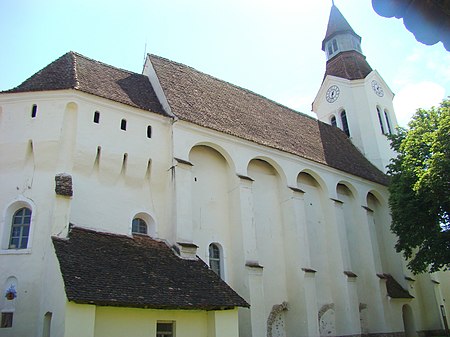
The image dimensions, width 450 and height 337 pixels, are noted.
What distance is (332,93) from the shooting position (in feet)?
115

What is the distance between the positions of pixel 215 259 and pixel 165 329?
18.0 feet

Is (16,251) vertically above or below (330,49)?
below

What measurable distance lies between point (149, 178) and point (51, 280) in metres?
5.84

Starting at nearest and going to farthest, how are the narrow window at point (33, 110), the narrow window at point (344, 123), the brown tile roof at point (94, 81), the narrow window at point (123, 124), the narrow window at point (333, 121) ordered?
1. the narrow window at point (33, 110)
2. the brown tile roof at point (94, 81)
3. the narrow window at point (123, 124)
4. the narrow window at point (344, 123)
5. the narrow window at point (333, 121)

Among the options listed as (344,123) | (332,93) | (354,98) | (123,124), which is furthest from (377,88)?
(123,124)

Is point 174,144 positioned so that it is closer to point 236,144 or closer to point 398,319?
point 236,144

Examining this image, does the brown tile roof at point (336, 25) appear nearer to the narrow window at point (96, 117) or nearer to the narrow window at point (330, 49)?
the narrow window at point (330, 49)

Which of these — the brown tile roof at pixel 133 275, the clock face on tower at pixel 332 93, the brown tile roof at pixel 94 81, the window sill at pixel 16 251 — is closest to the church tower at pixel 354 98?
the clock face on tower at pixel 332 93

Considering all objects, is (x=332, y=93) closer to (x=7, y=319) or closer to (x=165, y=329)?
(x=165, y=329)

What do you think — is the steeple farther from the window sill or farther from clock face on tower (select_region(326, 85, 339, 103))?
the window sill

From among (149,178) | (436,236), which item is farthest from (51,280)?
(436,236)

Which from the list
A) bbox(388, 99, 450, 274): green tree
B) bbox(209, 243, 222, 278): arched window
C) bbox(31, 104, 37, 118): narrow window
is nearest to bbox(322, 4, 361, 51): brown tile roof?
bbox(388, 99, 450, 274): green tree

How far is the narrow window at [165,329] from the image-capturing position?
1361 cm

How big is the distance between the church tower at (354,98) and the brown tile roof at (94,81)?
58.9 ft
